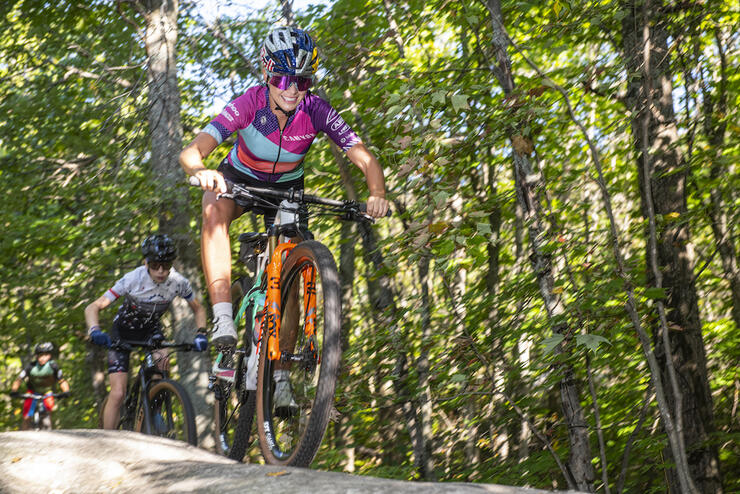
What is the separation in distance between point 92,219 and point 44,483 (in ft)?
21.1

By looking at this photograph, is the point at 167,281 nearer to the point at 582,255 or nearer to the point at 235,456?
the point at 235,456

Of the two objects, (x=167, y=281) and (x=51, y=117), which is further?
(x=51, y=117)

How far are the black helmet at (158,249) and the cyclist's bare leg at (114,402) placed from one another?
120cm

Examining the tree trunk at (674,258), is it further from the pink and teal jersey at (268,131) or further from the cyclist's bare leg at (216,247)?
the cyclist's bare leg at (216,247)

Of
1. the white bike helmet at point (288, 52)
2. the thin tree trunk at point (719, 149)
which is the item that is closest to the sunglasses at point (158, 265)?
the white bike helmet at point (288, 52)

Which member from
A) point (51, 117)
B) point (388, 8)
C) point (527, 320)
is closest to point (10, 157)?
point (51, 117)

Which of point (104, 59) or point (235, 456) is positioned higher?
point (104, 59)

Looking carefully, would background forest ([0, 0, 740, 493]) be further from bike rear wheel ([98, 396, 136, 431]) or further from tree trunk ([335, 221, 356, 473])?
bike rear wheel ([98, 396, 136, 431])

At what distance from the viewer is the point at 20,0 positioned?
10.5m

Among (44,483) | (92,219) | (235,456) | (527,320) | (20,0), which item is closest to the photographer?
(44,483)

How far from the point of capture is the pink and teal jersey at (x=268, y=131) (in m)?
4.19

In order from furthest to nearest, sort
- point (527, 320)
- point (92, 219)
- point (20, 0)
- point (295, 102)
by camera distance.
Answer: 1. point (20, 0)
2. point (92, 219)
3. point (527, 320)
4. point (295, 102)

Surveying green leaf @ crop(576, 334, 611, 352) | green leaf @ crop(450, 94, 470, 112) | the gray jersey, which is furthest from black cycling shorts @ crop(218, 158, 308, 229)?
green leaf @ crop(576, 334, 611, 352)

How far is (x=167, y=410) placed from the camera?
6074 millimetres
